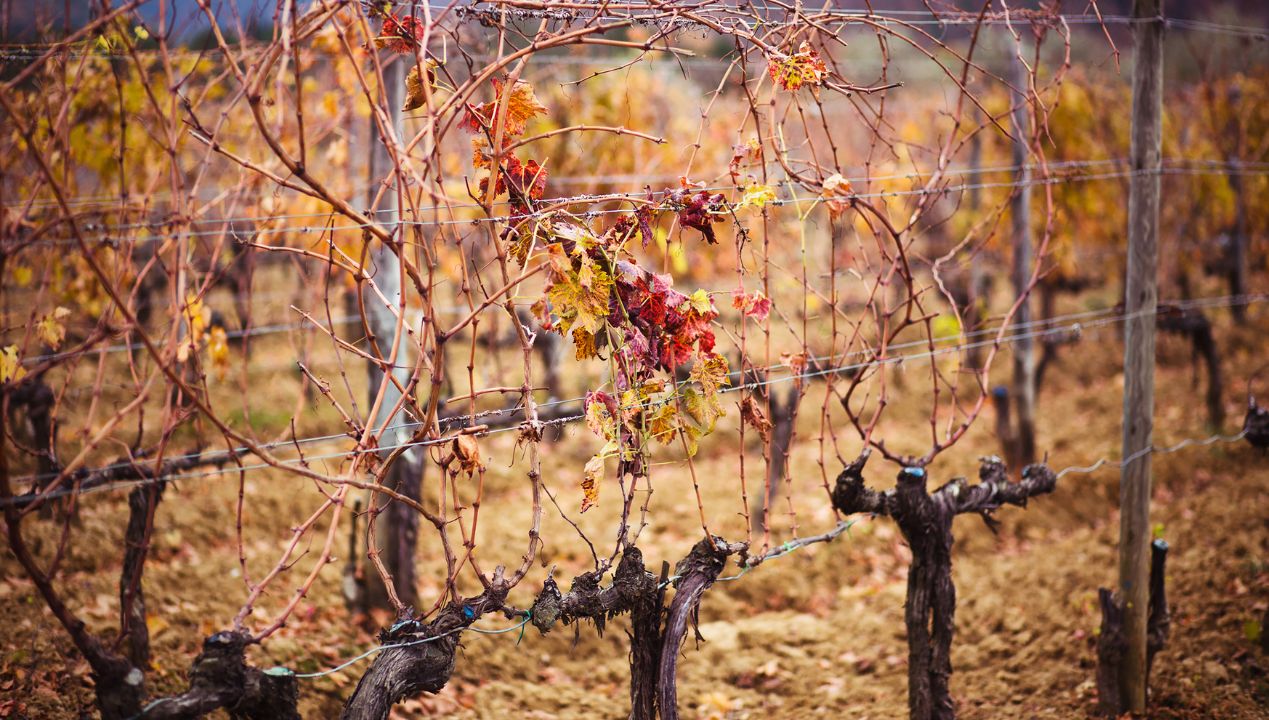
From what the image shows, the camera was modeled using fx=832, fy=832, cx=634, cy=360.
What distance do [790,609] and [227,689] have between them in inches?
136

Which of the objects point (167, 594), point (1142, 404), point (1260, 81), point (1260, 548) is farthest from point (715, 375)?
point (1260, 81)

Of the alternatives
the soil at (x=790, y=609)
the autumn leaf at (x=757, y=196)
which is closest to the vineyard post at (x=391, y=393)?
the soil at (x=790, y=609)

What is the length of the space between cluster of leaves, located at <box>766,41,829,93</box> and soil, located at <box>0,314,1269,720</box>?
1667mm

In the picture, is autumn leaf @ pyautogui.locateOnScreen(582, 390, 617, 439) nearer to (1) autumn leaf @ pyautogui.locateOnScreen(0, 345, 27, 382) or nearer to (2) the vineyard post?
(1) autumn leaf @ pyautogui.locateOnScreen(0, 345, 27, 382)

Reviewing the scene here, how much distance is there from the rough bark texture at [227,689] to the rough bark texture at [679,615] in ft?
3.65

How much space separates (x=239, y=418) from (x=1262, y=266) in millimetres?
12318

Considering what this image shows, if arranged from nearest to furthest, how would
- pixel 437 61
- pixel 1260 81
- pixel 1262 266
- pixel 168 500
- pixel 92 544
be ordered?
pixel 437 61, pixel 92 544, pixel 168 500, pixel 1260 81, pixel 1262 266

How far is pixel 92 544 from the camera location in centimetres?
472

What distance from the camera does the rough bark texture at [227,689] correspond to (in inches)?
79.4

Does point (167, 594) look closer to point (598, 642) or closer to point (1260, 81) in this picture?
point (598, 642)

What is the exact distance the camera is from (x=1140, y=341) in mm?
3541

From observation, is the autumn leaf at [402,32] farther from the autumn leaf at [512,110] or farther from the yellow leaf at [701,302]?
the yellow leaf at [701,302]

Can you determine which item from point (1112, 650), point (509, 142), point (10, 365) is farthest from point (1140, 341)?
point (10, 365)

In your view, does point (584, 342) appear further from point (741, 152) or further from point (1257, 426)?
point (1257, 426)
